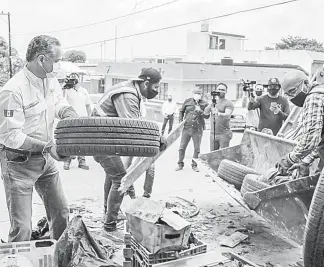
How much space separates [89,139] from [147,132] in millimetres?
523

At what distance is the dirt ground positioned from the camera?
4.90 m

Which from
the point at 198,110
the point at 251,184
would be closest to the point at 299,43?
the point at 198,110

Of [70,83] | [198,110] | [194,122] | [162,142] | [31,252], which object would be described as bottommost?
[31,252]

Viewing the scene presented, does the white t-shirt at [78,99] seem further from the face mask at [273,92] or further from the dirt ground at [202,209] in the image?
the face mask at [273,92]

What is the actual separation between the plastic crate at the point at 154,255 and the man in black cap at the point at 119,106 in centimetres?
112

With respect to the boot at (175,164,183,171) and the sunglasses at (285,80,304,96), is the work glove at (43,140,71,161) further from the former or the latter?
the boot at (175,164,183,171)

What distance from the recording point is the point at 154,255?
3.60 m

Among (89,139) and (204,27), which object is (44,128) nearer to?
(89,139)

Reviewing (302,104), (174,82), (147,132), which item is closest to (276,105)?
(302,104)

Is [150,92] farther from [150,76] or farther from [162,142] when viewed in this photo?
[162,142]

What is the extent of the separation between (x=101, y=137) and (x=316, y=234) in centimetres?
183

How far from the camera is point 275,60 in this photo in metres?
42.7

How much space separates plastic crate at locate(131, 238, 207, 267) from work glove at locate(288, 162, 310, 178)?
1.33 meters

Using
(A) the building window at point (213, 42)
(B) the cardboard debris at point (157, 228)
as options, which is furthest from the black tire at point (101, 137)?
(A) the building window at point (213, 42)
